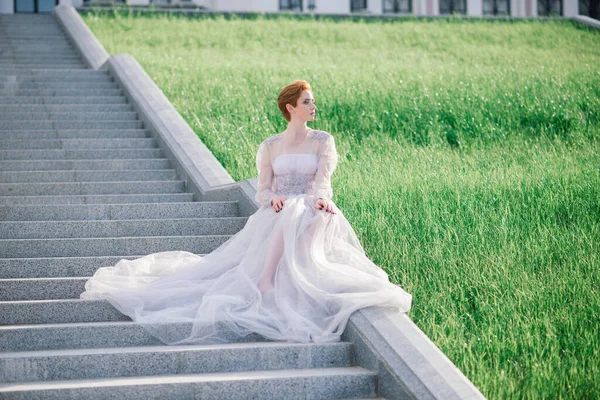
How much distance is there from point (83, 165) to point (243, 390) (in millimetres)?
6001

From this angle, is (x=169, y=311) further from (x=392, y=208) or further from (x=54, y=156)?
(x=54, y=156)

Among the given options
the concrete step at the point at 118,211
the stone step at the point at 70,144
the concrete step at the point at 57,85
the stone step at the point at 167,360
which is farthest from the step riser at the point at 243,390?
the concrete step at the point at 57,85

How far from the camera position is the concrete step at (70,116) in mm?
12859

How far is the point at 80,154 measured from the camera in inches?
445

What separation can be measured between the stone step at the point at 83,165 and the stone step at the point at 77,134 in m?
1.29

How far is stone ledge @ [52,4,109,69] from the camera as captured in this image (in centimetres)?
1776

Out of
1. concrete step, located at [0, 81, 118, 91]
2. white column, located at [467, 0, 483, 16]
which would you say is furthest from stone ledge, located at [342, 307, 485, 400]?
white column, located at [467, 0, 483, 16]

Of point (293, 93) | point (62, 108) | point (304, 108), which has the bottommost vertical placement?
point (62, 108)

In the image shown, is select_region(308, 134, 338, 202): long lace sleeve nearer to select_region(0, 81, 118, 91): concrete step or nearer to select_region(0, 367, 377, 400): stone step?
select_region(0, 367, 377, 400): stone step

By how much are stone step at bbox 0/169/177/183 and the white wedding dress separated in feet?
11.2

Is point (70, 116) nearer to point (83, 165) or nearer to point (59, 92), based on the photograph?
point (59, 92)

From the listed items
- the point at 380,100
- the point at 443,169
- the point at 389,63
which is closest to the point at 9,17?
the point at 389,63

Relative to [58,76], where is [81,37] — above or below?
above

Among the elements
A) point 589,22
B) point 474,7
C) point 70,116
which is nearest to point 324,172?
point 70,116
